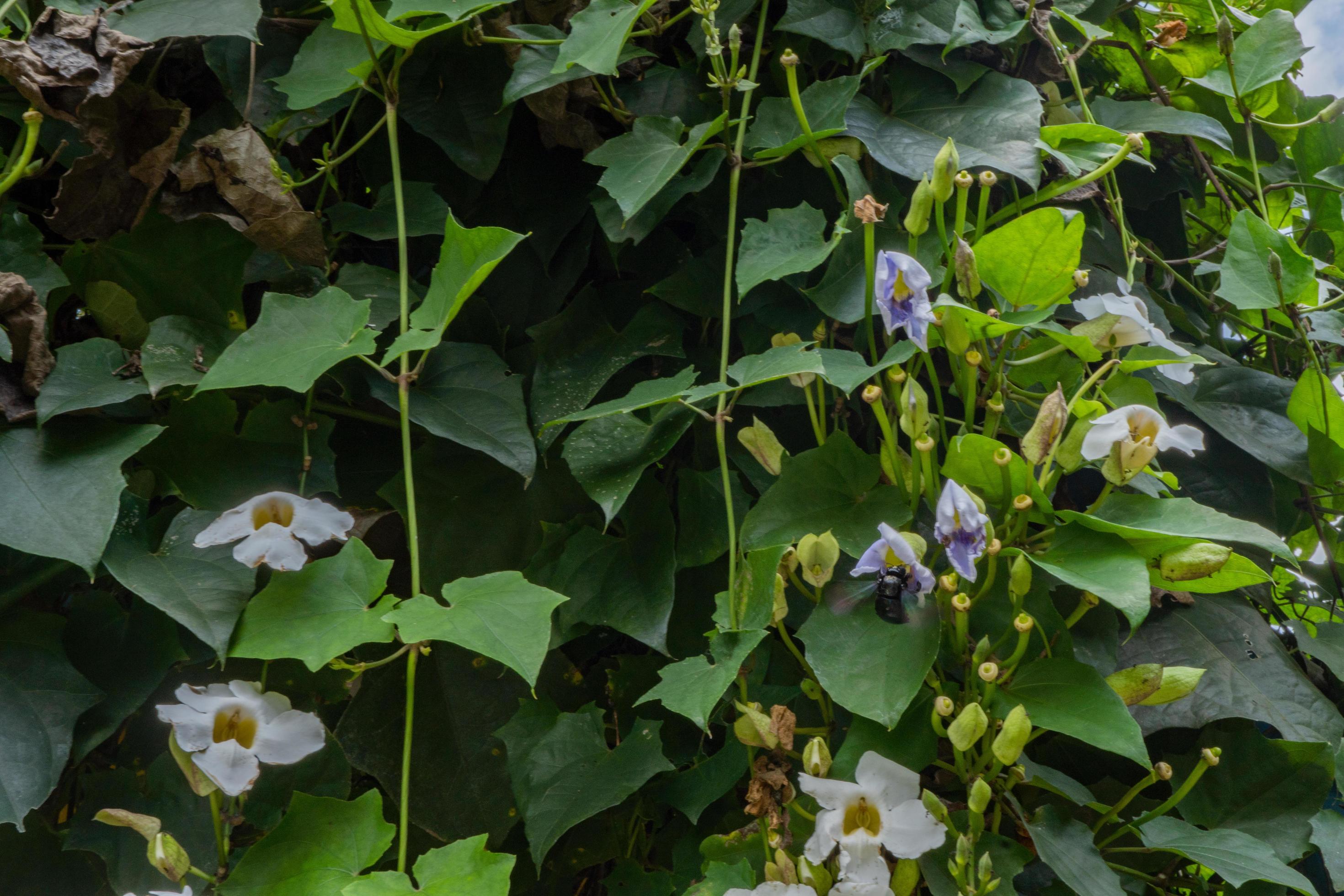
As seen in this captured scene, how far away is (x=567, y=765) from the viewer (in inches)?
28.6

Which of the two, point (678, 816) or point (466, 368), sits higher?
point (466, 368)

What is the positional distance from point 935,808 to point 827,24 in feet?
2.09

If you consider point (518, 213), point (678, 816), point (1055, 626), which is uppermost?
point (518, 213)

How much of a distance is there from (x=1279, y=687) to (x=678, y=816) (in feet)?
1.63

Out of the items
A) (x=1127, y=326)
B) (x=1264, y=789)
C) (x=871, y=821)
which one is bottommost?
(x=1264, y=789)

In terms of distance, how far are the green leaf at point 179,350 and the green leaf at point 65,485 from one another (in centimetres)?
4

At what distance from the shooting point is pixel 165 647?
2.36 ft

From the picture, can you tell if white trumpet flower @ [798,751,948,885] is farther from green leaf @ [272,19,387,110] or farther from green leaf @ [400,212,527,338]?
green leaf @ [272,19,387,110]

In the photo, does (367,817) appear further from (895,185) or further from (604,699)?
(895,185)

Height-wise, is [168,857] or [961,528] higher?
[961,528]

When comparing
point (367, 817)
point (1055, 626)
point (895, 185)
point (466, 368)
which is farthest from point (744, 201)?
point (367, 817)

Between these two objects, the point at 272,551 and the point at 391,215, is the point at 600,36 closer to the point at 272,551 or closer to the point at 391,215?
the point at 391,215

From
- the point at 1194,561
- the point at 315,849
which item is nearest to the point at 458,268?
the point at 315,849

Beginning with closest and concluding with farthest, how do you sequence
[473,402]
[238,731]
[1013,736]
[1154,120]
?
[1013,736], [238,731], [473,402], [1154,120]
